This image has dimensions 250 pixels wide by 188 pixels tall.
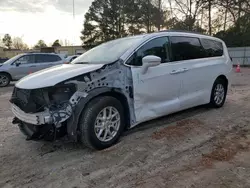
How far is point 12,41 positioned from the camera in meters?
70.6

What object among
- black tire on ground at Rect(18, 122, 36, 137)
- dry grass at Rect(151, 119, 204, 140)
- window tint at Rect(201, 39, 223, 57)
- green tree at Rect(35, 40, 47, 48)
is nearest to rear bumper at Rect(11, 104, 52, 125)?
black tire on ground at Rect(18, 122, 36, 137)

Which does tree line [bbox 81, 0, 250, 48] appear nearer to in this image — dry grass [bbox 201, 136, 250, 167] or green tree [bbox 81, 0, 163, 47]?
green tree [bbox 81, 0, 163, 47]

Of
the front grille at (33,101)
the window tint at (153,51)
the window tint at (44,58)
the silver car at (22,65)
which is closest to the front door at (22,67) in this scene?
the silver car at (22,65)

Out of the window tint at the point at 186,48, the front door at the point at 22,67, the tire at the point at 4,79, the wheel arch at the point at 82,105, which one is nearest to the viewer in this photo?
the wheel arch at the point at 82,105

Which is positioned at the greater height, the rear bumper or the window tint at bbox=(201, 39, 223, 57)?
the window tint at bbox=(201, 39, 223, 57)

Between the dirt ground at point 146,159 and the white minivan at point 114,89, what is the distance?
1.09ft

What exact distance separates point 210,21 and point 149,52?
93.8 ft

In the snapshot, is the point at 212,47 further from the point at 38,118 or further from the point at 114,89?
the point at 38,118

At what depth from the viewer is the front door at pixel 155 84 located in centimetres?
414

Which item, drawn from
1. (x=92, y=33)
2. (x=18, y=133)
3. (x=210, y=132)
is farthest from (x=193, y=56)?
(x=92, y=33)

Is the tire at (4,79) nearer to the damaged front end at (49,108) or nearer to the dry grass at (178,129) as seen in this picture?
the damaged front end at (49,108)

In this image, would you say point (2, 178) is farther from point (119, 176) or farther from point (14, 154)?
point (119, 176)

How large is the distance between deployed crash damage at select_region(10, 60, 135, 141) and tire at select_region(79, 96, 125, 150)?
102 millimetres

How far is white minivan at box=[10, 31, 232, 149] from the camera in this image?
134 inches
